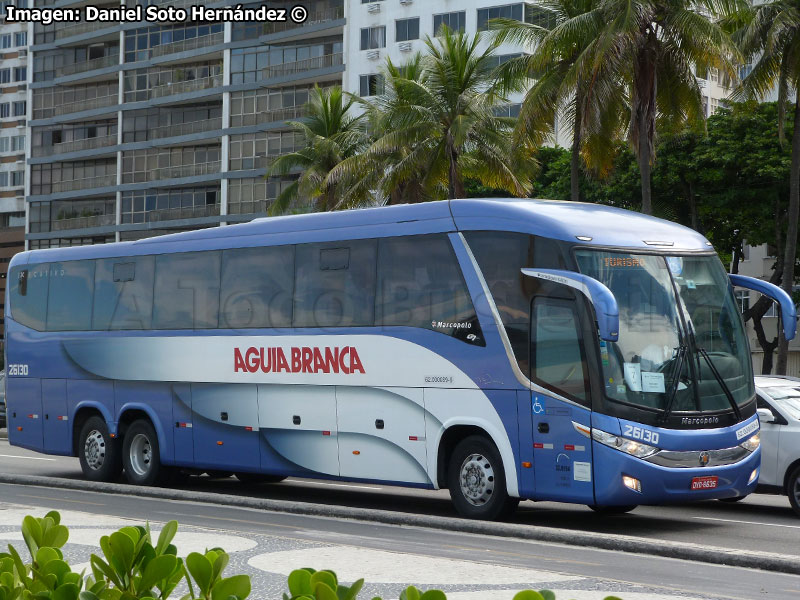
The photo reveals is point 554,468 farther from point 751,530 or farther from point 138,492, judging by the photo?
point 138,492

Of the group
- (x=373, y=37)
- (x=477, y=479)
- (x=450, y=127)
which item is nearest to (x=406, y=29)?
(x=373, y=37)

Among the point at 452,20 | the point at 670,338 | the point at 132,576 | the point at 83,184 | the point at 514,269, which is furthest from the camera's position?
the point at 83,184

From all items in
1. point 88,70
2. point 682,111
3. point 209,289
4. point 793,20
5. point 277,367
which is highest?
point 88,70

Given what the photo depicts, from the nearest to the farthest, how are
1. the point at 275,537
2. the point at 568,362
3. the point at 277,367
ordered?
the point at 275,537 < the point at 568,362 < the point at 277,367

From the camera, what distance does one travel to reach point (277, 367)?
1587 centimetres

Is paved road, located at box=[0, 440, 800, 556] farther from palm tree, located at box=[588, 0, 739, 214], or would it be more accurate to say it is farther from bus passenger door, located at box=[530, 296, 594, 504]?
palm tree, located at box=[588, 0, 739, 214]

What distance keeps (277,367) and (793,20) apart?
64.5ft

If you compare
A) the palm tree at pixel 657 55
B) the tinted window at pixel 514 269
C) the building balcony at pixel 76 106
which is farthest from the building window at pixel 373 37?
the tinted window at pixel 514 269

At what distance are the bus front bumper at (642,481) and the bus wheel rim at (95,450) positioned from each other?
882 cm

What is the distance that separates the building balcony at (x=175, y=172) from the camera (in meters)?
69.3

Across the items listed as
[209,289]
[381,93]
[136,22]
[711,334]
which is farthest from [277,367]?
[136,22]

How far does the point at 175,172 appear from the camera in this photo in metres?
70.8

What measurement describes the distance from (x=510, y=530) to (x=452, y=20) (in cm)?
5188

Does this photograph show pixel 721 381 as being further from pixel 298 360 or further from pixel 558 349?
pixel 298 360
